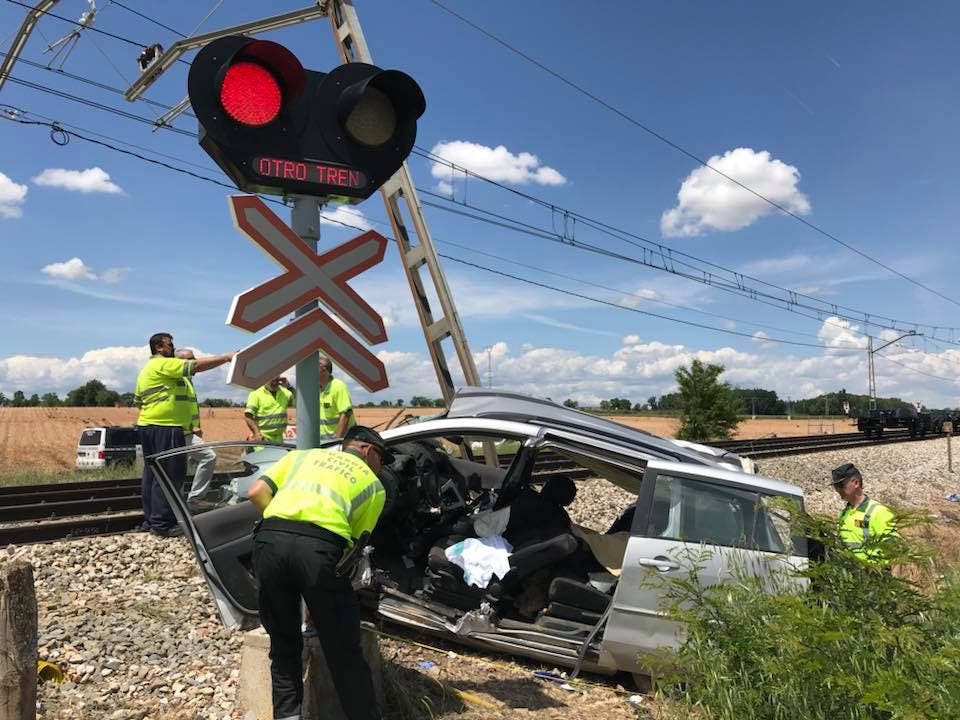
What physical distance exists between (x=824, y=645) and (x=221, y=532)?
346cm

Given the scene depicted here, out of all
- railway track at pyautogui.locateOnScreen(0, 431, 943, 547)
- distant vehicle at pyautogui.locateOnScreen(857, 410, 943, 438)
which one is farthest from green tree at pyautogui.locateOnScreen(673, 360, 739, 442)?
railway track at pyautogui.locateOnScreen(0, 431, 943, 547)

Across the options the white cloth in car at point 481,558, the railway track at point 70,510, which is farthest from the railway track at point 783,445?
the white cloth in car at point 481,558

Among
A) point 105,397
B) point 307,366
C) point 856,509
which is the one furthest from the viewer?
point 105,397

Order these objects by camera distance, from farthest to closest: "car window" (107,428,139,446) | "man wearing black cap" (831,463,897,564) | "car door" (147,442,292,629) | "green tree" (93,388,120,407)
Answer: "green tree" (93,388,120,407), "car window" (107,428,139,446), "man wearing black cap" (831,463,897,564), "car door" (147,442,292,629)

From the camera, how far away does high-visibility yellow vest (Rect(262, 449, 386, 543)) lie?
3.32 m

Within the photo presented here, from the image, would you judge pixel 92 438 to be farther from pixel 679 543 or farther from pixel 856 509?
pixel 856 509

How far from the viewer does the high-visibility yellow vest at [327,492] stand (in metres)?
3.32

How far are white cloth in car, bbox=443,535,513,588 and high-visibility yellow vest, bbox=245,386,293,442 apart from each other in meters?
4.00

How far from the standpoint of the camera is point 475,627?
4754mm

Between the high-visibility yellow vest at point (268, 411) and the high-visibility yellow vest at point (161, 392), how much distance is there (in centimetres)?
97

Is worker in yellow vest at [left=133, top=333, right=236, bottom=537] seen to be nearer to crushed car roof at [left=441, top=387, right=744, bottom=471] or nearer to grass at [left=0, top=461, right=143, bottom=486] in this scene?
crushed car roof at [left=441, top=387, right=744, bottom=471]

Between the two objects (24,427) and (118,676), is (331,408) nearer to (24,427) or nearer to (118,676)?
(118,676)

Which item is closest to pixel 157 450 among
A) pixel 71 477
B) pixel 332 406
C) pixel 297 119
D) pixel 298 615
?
pixel 332 406

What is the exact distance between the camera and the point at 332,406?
863 cm
